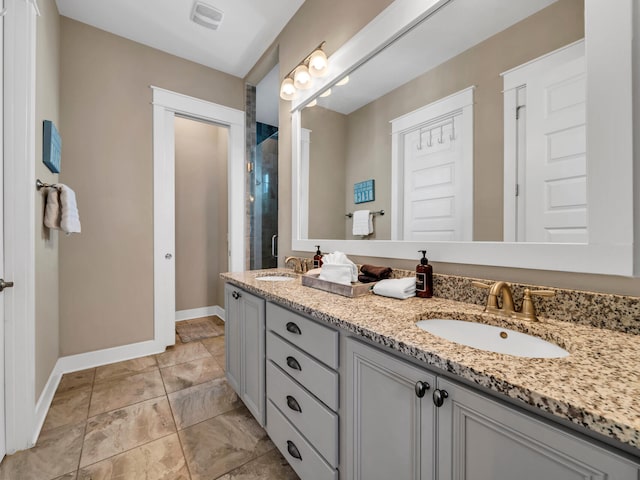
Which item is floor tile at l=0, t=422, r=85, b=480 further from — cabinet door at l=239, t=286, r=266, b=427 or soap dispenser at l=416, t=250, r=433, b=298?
soap dispenser at l=416, t=250, r=433, b=298

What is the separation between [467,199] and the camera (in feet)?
3.74

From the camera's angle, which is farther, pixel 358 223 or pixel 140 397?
pixel 140 397

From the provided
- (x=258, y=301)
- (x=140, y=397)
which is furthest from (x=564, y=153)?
(x=140, y=397)

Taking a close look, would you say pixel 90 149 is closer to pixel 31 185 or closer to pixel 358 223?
pixel 31 185

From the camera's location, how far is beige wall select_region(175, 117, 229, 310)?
3.53 metres

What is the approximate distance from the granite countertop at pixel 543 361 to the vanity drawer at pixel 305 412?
13.4 inches

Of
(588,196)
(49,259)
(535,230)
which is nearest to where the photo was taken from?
(588,196)

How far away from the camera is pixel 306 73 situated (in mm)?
1926

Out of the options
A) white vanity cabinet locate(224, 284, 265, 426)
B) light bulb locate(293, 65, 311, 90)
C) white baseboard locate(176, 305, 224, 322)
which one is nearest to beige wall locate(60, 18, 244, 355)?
white baseboard locate(176, 305, 224, 322)

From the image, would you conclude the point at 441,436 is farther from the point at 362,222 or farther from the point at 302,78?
the point at 302,78

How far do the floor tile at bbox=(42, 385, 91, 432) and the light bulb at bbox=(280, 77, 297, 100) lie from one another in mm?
2472

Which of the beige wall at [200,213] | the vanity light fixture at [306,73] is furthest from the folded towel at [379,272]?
the beige wall at [200,213]

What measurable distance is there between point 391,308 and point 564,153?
2.41 ft

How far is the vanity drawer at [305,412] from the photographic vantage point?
96 cm
